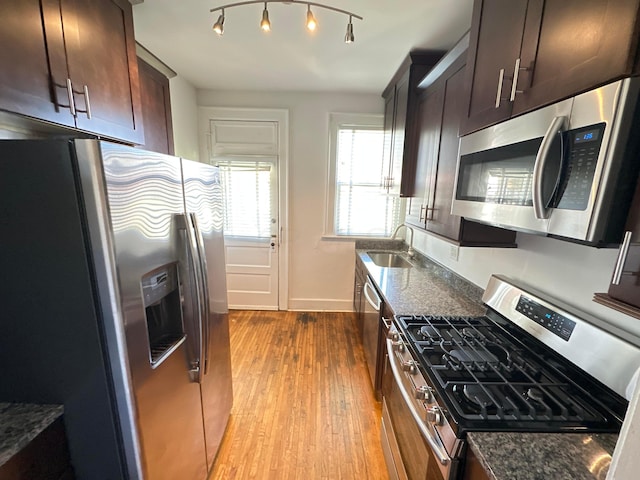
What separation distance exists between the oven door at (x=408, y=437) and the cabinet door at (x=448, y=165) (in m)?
0.69

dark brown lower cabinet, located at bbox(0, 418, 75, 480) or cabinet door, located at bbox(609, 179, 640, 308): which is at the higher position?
cabinet door, located at bbox(609, 179, 640, 308)

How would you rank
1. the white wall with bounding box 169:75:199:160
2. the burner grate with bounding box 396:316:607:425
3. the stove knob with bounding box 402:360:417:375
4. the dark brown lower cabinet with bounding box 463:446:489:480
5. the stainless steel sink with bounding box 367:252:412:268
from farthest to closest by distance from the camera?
1. the stainless steel sink with bounding box 367:252:412:268
2. the white wall with bounding box 169:75:199:160
3. the stove knob with bounding box 402:360:417:375
4. the burner grate with bounding box 396:316:607:425
5. the dark brown lower cabinet with bounding box 463:446:489:480

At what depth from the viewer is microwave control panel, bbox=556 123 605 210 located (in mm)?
691

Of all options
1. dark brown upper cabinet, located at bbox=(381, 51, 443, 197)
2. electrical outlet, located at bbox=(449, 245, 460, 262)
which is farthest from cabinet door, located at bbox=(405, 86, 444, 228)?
electrical outlet, located at bbox=(449, 245, 460, 262)

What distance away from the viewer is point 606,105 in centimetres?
66

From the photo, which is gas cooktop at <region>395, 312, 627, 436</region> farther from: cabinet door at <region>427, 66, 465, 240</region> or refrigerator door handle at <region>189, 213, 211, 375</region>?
refrigerator door handle at <region>189, 213, 211, 375</region>

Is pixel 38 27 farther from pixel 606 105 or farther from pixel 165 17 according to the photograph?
pixel 606 105

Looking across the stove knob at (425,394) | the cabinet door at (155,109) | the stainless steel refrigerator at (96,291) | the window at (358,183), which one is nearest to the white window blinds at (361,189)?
the window at (358,183)

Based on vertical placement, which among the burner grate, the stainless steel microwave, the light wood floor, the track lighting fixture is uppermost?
the track lighting fixture

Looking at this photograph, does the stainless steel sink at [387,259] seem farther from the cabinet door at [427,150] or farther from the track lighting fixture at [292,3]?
the track lighting fixture at [292,3]

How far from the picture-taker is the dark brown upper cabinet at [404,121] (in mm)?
2172

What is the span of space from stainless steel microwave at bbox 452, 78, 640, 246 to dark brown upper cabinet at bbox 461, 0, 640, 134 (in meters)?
0.04

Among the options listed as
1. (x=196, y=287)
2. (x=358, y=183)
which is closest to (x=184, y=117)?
(x=358, y=183)

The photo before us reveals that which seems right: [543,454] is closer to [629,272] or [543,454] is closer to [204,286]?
[629,272]
